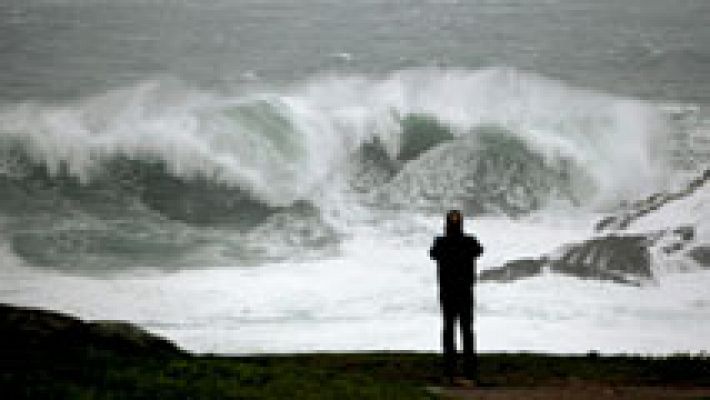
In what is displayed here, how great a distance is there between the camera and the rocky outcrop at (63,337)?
10820 millimetres

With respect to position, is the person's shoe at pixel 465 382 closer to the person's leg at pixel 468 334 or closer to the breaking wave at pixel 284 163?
the person's leg at pixel 468 334

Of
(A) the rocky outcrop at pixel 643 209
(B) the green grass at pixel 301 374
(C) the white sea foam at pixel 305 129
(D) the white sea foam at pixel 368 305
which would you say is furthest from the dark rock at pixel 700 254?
(B) the green grass at pixel 301 374

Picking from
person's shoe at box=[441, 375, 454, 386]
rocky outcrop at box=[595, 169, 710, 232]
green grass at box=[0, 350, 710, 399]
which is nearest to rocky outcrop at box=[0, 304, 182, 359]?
green grass at box=[0, 350, 710, 399]

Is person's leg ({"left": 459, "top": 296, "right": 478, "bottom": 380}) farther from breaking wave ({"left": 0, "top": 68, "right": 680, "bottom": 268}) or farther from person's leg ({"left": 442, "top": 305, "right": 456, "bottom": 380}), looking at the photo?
breaking wave ({"left": 0, "top": 68, "right": 680, "bottom": 268})

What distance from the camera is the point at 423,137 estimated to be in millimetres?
44406

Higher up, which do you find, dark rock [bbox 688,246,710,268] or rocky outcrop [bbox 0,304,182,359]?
dark rock [bbox 688,246,710,268]

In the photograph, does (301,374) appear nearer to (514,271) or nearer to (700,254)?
(514,271)

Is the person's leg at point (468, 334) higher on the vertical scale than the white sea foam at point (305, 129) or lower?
lower

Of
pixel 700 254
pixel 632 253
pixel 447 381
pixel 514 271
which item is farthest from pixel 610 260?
pixel 447 381

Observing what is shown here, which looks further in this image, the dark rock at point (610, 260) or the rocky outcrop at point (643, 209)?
the rocky outcrop at point (643, 209)

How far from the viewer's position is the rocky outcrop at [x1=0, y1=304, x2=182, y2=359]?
35.5 ft

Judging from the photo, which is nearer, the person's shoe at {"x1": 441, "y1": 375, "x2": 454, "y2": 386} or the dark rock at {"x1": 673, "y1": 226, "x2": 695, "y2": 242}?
the person's shoe at {"x1": 441, "y1": 375, "x2": 454, "y2": 386}

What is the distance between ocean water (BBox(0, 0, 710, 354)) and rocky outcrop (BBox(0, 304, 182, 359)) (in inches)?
391

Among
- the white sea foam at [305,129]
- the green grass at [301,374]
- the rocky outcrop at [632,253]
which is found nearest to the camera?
the green grass at [301,374]
